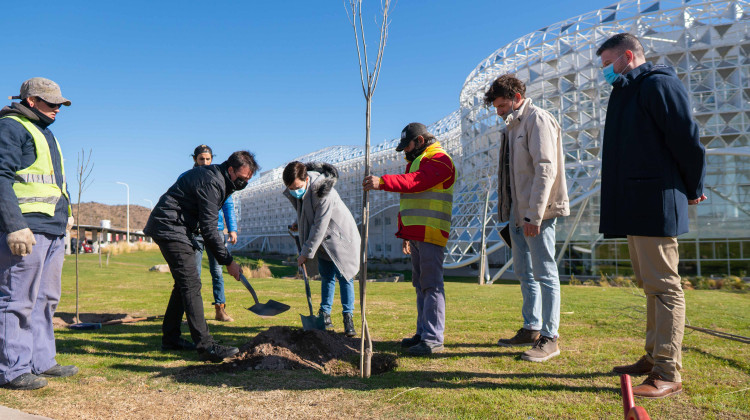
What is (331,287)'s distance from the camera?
492 cm

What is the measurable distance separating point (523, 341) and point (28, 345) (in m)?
3.76

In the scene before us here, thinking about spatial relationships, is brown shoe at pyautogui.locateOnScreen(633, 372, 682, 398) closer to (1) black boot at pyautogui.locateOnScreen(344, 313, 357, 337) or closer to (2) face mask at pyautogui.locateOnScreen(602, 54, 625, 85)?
(2) face mask at pyautogui.locateOnScreen(602, 54, 625, 85)

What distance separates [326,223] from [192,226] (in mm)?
1262

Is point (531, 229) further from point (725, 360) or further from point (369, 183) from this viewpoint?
point (725, 360)

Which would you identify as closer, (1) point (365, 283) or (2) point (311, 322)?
(1) point (365, 283)

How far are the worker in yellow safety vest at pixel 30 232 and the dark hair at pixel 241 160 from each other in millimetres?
1272

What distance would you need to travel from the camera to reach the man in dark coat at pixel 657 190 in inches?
105

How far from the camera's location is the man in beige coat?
350cm

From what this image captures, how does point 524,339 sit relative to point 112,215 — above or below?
below

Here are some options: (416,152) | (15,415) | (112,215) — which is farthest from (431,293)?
(112,215)

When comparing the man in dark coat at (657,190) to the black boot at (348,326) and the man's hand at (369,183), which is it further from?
the black boot at (348,326)

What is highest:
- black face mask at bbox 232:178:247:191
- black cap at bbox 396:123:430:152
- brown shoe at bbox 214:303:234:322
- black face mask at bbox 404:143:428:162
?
black cap at bbox 396:123:430:152

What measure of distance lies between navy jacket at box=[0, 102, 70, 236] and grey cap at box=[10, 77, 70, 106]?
0.11 metres

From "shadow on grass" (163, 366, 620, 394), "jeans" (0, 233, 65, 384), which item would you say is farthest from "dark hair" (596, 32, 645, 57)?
"jeans" (0, 233, 65, 384)
